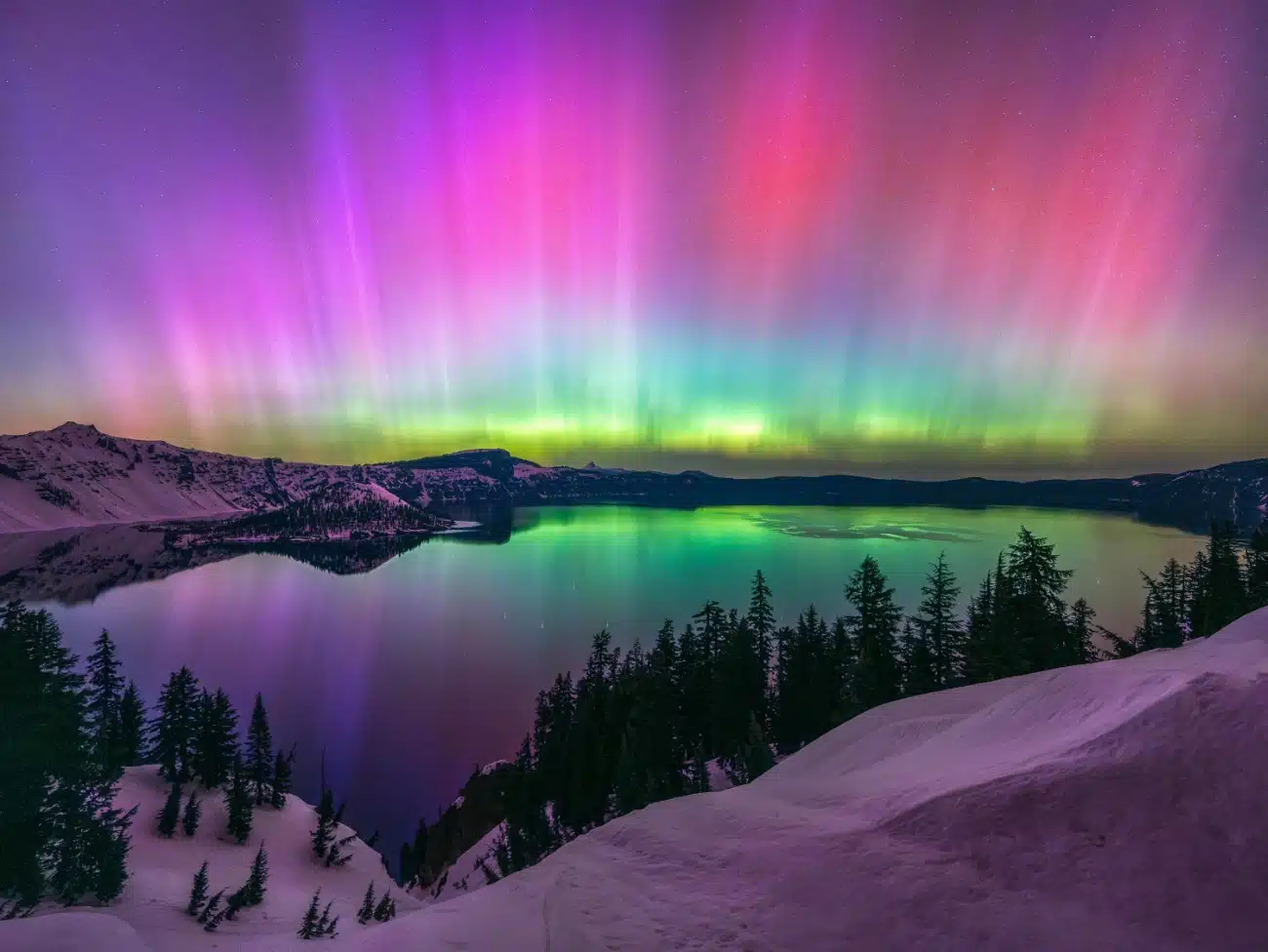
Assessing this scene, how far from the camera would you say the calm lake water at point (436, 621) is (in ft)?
171

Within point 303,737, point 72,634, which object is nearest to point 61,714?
point 303,737

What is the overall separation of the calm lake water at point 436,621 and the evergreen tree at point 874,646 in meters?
35.0

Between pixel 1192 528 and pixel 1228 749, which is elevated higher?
pixel 1228 749

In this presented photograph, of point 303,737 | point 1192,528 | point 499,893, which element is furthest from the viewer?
point 1192,528

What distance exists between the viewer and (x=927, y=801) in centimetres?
811

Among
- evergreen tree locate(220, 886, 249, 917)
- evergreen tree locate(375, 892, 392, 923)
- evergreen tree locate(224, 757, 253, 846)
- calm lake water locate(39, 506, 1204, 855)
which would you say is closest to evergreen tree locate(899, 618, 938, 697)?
evergreen tree locate(375, 892, 392, 923)

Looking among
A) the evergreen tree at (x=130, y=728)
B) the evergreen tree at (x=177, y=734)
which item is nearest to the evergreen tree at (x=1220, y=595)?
the evergreen tree at (x=177, y=734)

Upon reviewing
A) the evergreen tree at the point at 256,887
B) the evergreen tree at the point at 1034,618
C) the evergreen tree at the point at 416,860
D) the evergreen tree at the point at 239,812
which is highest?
the evergreen tree at the point at 1034,618

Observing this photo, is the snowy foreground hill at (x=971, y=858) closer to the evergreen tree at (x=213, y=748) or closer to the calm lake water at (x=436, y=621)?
the evergreen tree at (x=213, y=748)

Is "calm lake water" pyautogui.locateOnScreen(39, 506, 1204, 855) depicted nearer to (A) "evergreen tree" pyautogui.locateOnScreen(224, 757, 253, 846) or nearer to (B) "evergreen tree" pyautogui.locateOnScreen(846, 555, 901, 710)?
(A) "evergreen tree" pyautogui.locateOnScreen(224, 757, 253, 846)

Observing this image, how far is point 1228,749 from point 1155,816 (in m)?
1.49

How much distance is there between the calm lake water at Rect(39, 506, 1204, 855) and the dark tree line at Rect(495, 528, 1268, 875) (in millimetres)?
15952

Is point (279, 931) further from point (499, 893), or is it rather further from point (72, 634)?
point (72, 634)

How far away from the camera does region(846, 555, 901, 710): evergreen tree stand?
2934 centimetres
